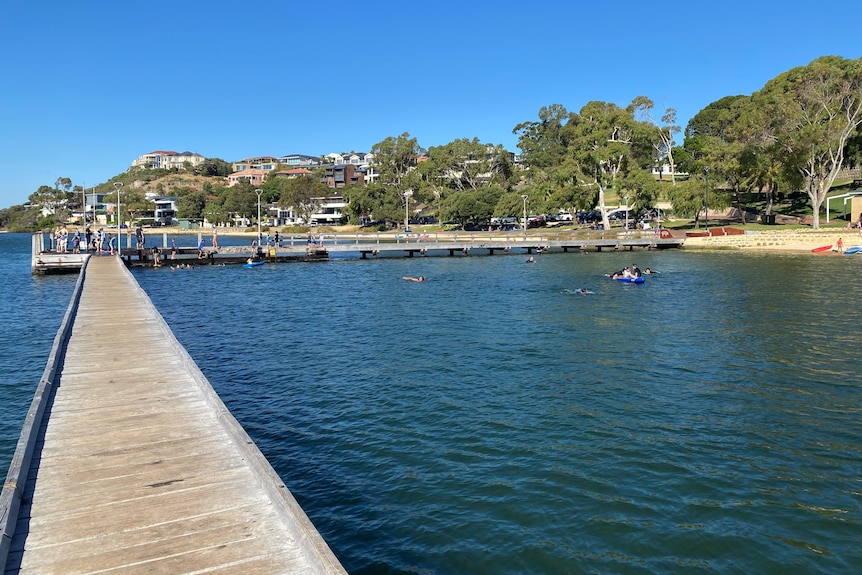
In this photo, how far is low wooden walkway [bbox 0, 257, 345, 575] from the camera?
20.8ft

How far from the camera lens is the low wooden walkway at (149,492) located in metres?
6.34

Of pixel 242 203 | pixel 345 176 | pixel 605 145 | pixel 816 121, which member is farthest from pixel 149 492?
pixel 345 176

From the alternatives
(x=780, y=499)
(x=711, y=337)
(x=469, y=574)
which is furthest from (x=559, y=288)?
(x=469, y=574)

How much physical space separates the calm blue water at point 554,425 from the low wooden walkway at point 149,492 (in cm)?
235

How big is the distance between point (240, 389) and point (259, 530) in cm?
1188

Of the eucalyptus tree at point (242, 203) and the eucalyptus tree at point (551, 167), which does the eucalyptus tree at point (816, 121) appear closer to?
the eucalyptus tree at point (551, 167)

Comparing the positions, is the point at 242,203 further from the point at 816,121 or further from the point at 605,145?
the point at 816,121

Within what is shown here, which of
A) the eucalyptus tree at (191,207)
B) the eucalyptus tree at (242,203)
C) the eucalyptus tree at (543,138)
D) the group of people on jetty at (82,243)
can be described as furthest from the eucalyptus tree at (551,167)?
the eucalyptus tree at (191,207)

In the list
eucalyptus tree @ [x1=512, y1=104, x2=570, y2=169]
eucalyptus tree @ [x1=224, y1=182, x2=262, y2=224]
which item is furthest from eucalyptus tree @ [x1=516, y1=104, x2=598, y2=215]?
eucalyptus tree @ [x1=224, y1=182, x2=262, y2=224]

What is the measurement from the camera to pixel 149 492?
311 inches

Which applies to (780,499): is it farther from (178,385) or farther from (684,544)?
(178,385)

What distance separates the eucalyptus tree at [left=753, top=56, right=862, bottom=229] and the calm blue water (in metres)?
42.5

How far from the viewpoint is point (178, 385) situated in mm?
12875

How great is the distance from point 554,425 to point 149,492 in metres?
9.55
